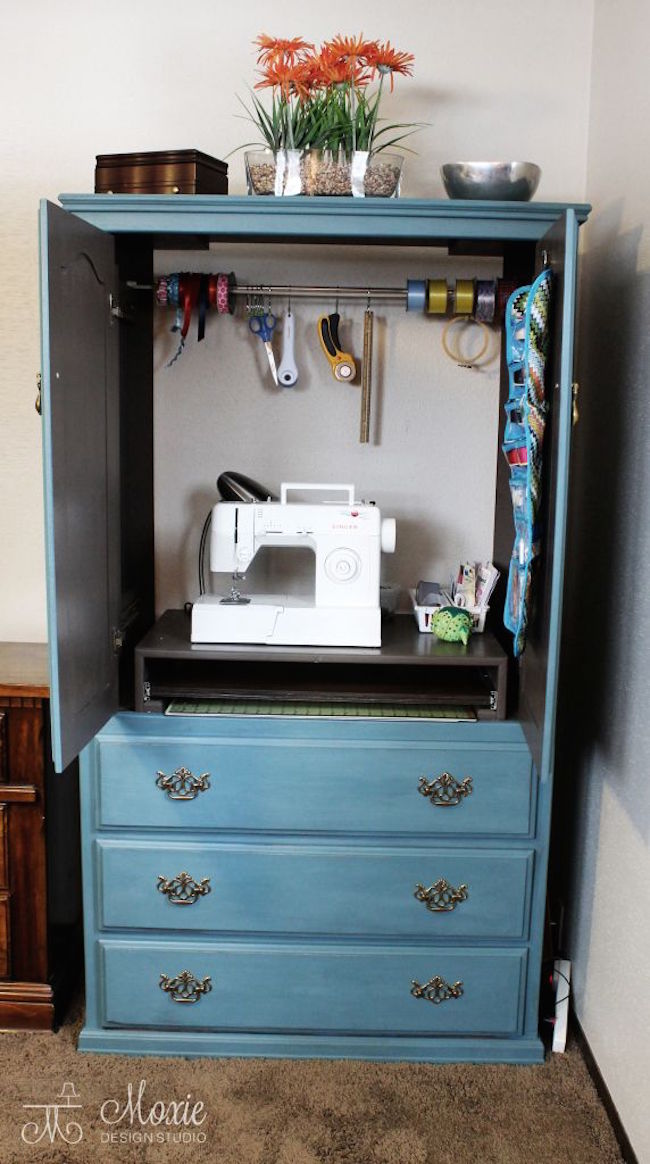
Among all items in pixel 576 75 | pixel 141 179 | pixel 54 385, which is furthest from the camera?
pixel 576 75

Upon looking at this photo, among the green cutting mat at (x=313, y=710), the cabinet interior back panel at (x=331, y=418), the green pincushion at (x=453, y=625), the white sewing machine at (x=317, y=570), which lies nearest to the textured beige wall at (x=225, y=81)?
the cabinet interior back panel at (x=331, y=418)

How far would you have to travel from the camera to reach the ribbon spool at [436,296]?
8.75 ft

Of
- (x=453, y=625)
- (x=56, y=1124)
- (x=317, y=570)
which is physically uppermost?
(x=317, y=570)

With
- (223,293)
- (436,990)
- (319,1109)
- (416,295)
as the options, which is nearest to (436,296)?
(416,295)

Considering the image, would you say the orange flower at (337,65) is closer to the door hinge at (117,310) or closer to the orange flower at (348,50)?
the orange flower at (348,50)

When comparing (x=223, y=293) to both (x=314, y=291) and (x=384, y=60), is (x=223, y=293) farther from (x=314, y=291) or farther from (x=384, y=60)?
(x=384, y=60)

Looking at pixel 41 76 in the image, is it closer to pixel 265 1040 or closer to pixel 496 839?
pixel 496 839

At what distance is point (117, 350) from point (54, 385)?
0.49 meters

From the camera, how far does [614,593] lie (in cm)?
240

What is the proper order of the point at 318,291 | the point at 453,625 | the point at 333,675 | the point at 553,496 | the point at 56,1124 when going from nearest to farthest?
the point at 553,496 < the point at 56,1124 < the point at 453,625 < the point at 333,675 < the point at 318,291

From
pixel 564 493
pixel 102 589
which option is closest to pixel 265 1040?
pixel 102 589

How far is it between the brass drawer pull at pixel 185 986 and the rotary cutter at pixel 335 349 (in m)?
1.46

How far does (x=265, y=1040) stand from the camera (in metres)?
2.50

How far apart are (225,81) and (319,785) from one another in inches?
67.6
